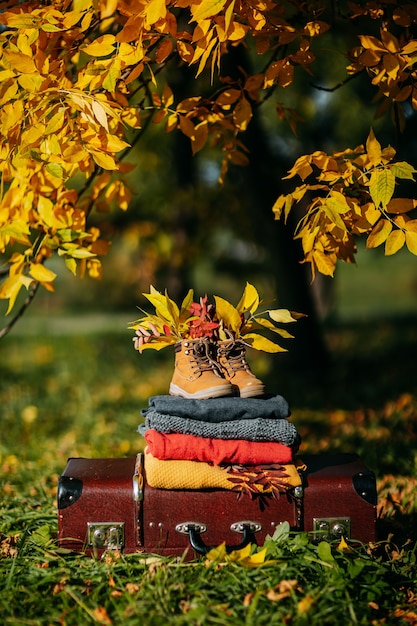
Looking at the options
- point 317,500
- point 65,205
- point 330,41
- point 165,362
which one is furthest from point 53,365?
point 317,500

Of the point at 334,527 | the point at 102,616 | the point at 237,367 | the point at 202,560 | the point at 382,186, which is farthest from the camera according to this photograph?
the point at 237,367

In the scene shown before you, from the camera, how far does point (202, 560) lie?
254 centimetres

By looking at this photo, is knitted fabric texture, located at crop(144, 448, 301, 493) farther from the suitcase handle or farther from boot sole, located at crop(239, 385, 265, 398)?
boot sole, located at crop(239, 385, 265, 398)

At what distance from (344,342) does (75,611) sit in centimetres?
778

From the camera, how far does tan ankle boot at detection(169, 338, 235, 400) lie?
8.64ft

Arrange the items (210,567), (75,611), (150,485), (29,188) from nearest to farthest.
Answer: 1. (75,611)
2. (210,567)
3. (150,485)
4. (29,188)

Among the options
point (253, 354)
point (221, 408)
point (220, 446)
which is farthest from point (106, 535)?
point (253, 354)

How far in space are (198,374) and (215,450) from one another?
31 cm

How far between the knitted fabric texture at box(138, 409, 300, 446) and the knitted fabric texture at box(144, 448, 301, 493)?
0.40ft

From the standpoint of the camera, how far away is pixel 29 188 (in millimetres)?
2945

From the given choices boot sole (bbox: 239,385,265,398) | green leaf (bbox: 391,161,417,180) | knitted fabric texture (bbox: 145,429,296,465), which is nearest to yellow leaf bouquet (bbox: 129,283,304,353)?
boot sole (bbox: 239,385,265,398)

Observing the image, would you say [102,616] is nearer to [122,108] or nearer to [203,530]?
[203,530]

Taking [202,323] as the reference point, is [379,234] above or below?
above

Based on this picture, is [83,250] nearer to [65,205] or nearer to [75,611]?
[65,205]
